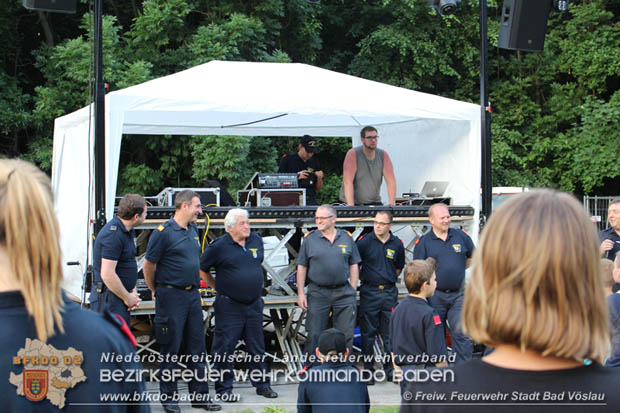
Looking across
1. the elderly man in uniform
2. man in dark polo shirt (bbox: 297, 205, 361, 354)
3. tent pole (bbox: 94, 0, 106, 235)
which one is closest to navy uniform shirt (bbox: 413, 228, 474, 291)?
man in dark polo shirt (bbox: 297, 205, 361, 354)

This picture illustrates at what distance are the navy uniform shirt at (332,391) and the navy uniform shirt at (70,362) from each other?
8.99 feet

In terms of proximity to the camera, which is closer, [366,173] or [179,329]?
[179,329]

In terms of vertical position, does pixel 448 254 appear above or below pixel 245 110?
below

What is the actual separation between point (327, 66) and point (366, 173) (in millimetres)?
12421

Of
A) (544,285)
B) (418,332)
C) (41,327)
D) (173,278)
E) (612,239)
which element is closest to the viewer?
(544,285)

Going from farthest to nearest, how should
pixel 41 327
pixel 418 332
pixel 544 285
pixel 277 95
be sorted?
1. pixel 277 95
2. pixel 418 332
3. pixel 41 327
4. pixel 544 285

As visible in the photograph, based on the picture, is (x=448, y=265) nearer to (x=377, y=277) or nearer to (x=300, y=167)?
(x=377, y=277)

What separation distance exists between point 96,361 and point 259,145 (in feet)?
50.8

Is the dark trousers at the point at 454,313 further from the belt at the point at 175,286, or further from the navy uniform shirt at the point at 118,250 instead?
the navy uniform shirt at the point at 118,250

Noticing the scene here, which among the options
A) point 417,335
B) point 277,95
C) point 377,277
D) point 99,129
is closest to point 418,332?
point 417,335

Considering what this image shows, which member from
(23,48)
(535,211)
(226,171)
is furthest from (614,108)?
(535,211)

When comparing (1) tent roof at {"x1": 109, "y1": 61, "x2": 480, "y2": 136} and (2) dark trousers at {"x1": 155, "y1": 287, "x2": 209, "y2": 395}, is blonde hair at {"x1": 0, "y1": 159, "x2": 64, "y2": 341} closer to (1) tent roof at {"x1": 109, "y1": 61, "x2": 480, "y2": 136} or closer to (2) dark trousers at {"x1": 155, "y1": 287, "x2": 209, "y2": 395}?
(2) dark trousers at {"x1": 155, "y1": 287, "x2": 209, "y2": 395}

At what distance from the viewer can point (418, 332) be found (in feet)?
17.2

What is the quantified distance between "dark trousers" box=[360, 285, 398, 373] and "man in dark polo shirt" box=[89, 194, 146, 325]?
2.69m
